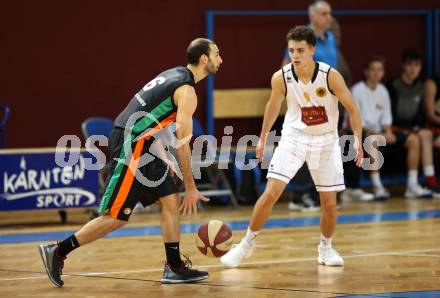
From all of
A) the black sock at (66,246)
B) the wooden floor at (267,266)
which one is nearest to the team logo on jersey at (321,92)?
the wooden floor at (267,266)

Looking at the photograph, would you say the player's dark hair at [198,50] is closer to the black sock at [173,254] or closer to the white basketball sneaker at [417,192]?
the black sock at [173,254]

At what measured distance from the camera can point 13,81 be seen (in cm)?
1108

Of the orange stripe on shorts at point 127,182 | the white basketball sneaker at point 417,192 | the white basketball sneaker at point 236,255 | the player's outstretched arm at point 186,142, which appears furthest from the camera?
the white basketball sneaker at point 417,192

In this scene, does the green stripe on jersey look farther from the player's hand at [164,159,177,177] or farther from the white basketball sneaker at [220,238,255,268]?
the white basketball sneaker at [220,238,255,268]

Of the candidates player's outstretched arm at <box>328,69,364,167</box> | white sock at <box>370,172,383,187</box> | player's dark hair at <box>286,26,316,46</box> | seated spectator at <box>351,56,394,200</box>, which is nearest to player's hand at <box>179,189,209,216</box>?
player's outstretched arm at <box>328,69,364,167</box>

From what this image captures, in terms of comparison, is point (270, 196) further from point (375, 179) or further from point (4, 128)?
point (375, 179)

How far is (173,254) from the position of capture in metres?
6.25

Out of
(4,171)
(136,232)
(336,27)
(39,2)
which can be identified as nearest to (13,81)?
(39,2)

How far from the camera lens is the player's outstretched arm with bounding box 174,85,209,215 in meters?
5.91

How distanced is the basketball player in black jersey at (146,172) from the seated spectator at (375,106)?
5403 millimetres

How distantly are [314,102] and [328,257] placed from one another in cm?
115

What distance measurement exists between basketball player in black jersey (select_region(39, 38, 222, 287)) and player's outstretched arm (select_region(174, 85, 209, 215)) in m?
0.01

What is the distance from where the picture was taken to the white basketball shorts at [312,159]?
6.70 metres

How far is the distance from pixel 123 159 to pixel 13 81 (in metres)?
5.32
